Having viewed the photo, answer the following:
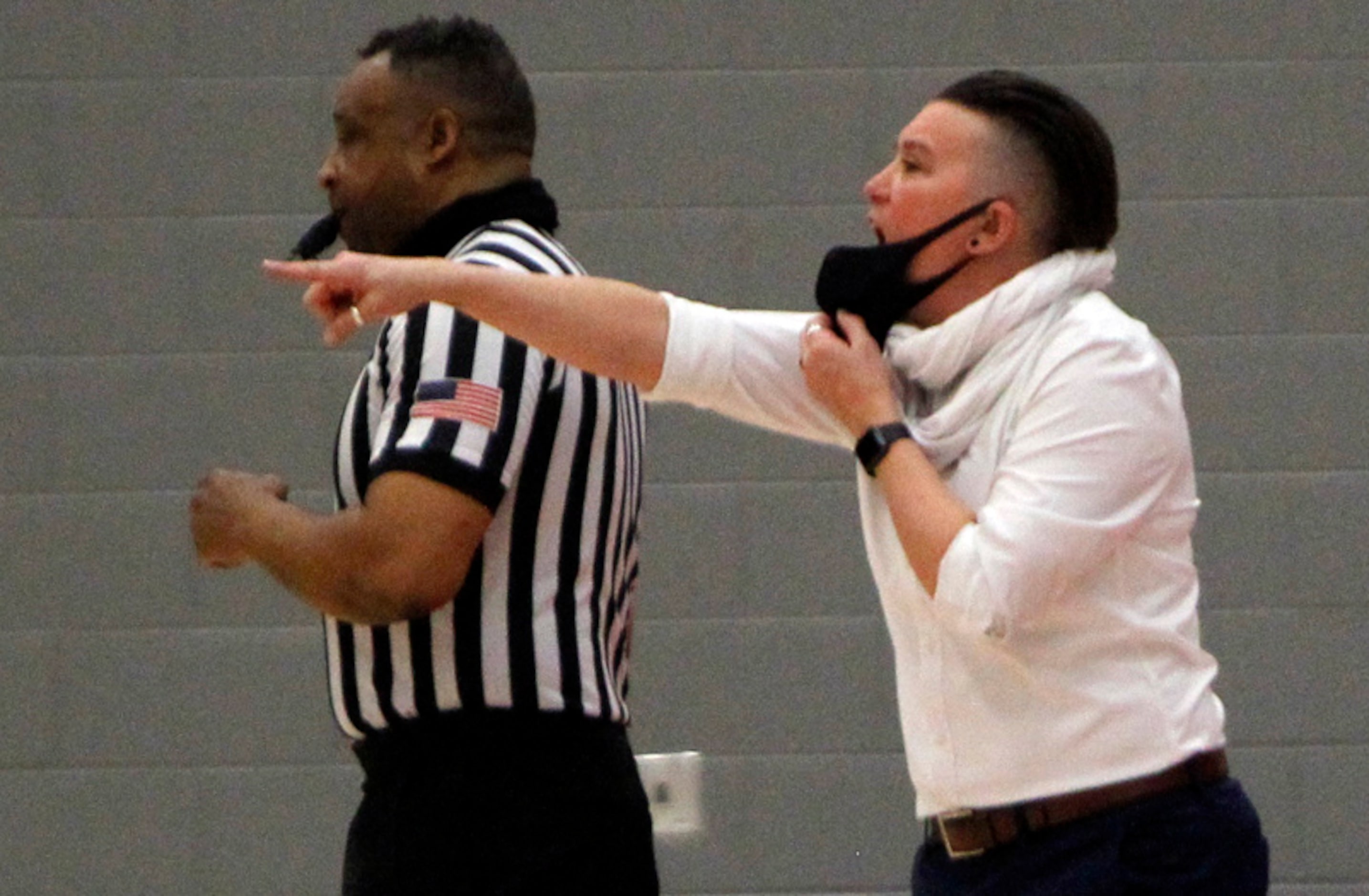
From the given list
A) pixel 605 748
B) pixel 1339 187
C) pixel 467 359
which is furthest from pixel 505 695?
pixel 1339 187

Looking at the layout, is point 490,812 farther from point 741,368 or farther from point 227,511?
point 741,368

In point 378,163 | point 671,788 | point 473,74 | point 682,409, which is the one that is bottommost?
point 671,788

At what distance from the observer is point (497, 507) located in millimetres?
2094

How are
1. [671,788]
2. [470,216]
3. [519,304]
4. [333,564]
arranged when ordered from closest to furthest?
[519,304] → [333,564] → [470,216] → [671,788]

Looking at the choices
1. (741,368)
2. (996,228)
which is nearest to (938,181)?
(996,228)

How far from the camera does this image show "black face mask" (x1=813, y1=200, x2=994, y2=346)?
6.05 ft

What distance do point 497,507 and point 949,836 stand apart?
0.62 m

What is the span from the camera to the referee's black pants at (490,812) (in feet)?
6.82

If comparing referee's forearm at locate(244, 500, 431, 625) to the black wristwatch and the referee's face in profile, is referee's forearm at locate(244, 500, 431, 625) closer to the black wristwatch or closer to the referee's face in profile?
the referee's face in profile

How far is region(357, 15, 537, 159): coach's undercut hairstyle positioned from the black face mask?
648 millimetres

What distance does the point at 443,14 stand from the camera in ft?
12.0

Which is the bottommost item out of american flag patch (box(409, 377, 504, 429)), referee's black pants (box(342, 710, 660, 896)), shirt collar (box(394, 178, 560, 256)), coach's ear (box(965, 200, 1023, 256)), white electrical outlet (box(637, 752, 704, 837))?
white electrical outlet (box(637, 752, 704, 837))

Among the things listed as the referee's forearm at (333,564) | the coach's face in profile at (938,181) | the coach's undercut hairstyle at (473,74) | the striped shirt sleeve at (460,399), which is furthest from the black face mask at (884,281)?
the coach's undercut hairstyle at (473,74)

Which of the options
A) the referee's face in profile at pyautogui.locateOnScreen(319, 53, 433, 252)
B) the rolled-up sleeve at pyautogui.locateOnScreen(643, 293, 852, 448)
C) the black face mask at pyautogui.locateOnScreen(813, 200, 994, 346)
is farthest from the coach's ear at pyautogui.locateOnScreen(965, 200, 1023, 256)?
the referee's face in profile at pyautogui.locateOnScreen(319, 53, 433, 252)
